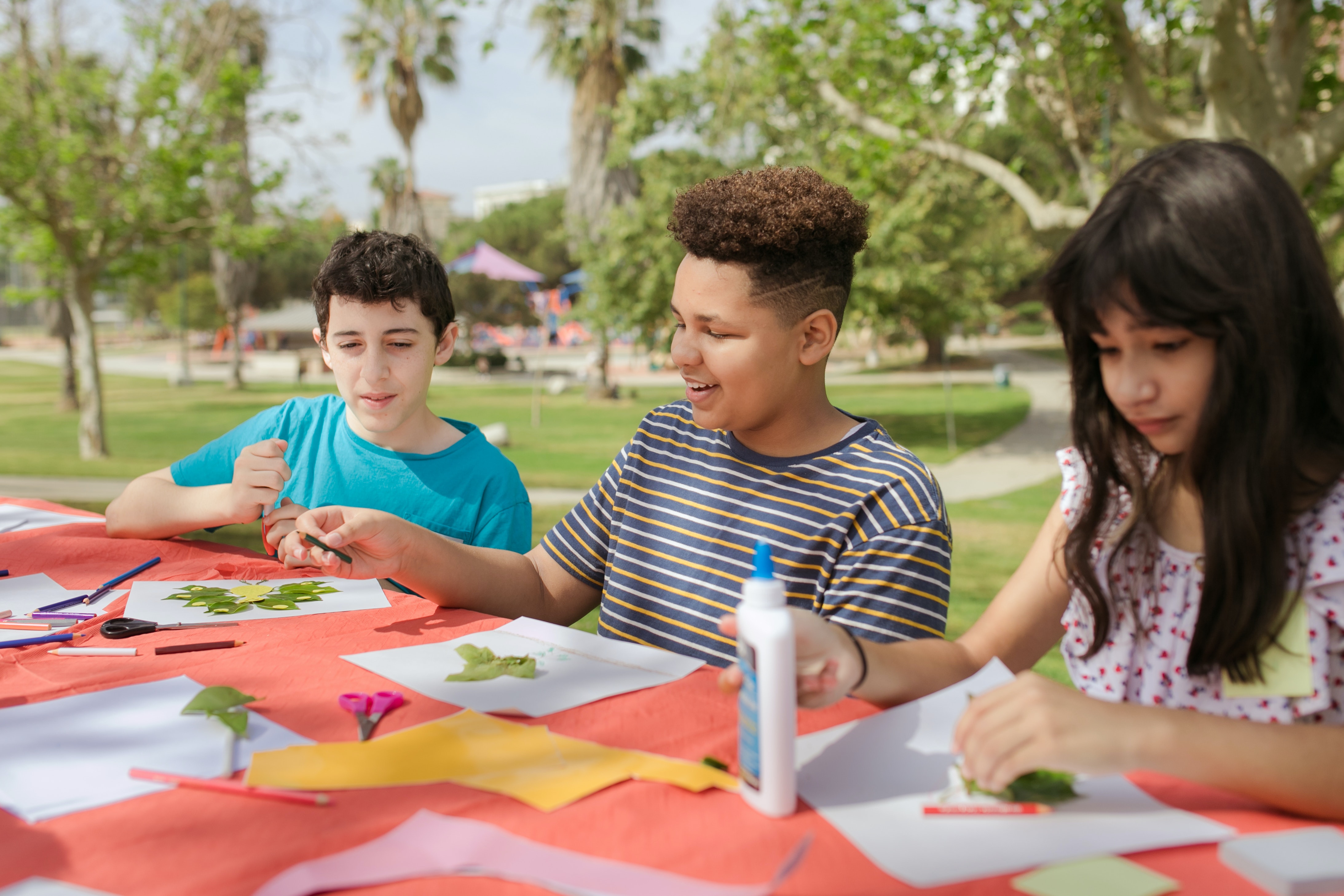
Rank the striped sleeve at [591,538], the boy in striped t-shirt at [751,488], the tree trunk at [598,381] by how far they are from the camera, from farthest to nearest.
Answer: the tree trunk at [598,381]
the striped sleeve at [591,538]
the boy in striped t-shirt at [751,488]

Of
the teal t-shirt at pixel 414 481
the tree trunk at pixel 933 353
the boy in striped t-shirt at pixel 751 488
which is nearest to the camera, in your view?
the boy in striped t-shirt at pixel 751 488

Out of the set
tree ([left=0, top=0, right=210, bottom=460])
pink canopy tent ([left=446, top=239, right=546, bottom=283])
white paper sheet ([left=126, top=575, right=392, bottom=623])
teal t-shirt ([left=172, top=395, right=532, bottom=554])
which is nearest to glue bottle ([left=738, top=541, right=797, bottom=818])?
white paper sheet ([left=126, top=575, right=392, bottom=623])

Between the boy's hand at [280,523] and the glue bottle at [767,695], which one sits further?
the boy's hand at [280,523]

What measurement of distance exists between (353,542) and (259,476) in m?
0.38

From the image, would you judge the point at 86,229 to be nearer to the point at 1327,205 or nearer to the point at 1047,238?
the point at 1047,238

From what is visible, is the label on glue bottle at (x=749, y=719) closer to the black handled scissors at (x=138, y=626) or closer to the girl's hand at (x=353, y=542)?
the girl's hand at (x=353, y=542)

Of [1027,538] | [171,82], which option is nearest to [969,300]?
[1027,538]

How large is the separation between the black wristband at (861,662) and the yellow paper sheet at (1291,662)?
0.50 m

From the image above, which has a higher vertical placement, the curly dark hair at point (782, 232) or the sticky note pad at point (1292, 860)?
the curly dark hair at point (782, 232)

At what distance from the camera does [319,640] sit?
171 centimetres

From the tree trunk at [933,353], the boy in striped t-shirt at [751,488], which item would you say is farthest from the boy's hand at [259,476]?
the tree trunk at [933,353]

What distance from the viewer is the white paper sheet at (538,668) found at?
1.44 metres

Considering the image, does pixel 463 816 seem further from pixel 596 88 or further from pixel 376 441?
pixel 596 88

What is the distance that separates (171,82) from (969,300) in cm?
1100
